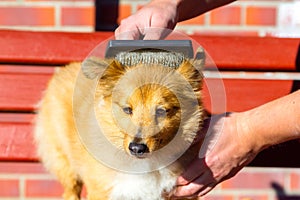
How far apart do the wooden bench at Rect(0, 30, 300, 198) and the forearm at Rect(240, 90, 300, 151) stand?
54cm

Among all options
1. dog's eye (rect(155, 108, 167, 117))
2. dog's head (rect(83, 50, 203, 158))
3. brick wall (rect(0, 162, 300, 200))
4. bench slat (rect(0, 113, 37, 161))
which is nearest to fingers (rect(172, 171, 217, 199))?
dog's head (rect(83, 50, 203, 158))

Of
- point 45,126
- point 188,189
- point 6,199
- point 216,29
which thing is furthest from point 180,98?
point 6,199

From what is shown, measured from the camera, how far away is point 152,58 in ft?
5.27

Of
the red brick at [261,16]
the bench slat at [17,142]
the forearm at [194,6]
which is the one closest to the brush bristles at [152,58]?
the forearm at [194,6]

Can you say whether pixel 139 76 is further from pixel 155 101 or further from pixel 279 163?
pixel 279 163

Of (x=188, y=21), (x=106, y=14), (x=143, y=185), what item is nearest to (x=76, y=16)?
(x=106, y=14)

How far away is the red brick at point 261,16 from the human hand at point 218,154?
102cm

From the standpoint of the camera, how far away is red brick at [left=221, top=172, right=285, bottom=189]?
2818 millimetres

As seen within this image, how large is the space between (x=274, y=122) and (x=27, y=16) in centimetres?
140

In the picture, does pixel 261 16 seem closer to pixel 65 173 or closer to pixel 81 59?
pixel 81 59

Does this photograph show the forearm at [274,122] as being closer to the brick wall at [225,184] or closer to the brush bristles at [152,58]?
the brush bristles at [152,58]

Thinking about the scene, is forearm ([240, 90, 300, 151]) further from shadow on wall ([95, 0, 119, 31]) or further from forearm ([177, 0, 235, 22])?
shadow on wall ([95, 0, 119, 31])

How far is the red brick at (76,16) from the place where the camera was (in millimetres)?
2678

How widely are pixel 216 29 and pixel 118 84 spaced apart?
3.64 ft
